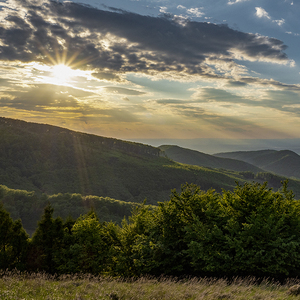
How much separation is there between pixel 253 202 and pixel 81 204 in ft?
443

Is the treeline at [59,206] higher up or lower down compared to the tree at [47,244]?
lower down

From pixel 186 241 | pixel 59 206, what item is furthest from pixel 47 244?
pixel 59 206

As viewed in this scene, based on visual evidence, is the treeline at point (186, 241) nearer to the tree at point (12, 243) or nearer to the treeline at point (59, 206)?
the tree at point (12, 243)

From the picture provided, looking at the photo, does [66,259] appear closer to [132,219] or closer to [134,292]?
[132,219]

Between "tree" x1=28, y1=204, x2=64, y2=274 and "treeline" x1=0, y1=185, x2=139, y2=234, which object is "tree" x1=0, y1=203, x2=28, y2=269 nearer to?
"tree" x1=28, y1=204, x2=64, y2=274

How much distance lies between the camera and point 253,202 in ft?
76.9

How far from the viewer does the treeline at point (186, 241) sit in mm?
20781

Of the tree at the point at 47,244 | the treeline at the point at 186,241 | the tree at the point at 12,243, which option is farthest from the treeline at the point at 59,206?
the treeline at the point at 186,241

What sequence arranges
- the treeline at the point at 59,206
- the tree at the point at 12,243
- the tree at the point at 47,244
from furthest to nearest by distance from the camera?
the treeline at the point at 59,206, the tree at the point at 47,244, the tree at the point at 12,243

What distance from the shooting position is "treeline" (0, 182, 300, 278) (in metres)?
20.8

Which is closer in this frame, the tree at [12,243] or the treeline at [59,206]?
the tree at [12,243]

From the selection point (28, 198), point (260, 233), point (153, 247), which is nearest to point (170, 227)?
point (153, 247)

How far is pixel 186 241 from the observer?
76.8 feet

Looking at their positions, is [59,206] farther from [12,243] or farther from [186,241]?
[186,241]
